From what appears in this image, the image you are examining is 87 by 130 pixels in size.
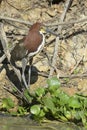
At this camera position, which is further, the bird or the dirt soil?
the dirt soil

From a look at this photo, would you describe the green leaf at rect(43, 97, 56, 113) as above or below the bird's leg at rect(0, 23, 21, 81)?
below

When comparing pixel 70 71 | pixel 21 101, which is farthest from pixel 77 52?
pixel 21 101

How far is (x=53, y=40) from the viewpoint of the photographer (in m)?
7.14

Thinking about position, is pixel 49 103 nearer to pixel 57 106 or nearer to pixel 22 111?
pixel 57 106

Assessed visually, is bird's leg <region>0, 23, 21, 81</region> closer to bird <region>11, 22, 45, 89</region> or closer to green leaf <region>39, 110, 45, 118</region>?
bird <region>11, 22, 45, 89</region>

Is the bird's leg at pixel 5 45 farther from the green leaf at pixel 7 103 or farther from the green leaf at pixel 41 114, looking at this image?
the green leaf at pixel 41 114

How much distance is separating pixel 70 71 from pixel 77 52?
1.10ft

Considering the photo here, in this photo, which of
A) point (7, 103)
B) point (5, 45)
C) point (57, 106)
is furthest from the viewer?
point (5, 45)

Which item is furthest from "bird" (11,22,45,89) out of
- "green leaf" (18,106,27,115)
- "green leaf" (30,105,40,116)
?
"green leaf" (30,105,40,116)

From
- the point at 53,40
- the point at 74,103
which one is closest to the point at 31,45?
the point at 74,103

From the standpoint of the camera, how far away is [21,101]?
637 cm

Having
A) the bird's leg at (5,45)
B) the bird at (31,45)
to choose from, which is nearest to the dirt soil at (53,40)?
the bird's leg at (5,45)

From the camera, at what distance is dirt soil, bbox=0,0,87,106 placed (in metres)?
6.75

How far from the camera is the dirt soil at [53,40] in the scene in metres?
6.75
